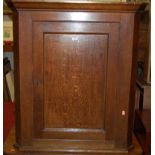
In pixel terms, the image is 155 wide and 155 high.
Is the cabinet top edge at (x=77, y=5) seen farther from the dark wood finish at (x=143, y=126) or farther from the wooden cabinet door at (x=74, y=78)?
the dark wood finish at (x=143, y=126)

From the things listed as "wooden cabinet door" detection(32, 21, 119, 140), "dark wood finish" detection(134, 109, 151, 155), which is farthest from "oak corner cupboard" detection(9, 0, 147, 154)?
"dark wood finish" detection(134, 109, 151, 155)

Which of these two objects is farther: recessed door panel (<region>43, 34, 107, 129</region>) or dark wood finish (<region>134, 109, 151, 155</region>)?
dark wood finish (<region>134, 109, 151, 155</region>)

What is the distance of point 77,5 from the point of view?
3.67 feet

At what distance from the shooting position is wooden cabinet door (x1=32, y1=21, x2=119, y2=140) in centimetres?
116

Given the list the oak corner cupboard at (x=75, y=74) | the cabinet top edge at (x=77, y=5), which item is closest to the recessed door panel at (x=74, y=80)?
the oak corner cupboard at (x=75, y=74)

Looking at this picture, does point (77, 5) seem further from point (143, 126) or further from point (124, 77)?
point (143, 126)

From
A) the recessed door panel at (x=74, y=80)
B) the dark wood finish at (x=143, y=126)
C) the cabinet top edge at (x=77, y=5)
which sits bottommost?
the dark wood finish at (x=143, y=126)

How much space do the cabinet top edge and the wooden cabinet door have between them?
0.07 m

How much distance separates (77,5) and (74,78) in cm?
32

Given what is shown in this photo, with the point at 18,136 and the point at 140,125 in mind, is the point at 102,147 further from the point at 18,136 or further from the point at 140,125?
the point at 140,125

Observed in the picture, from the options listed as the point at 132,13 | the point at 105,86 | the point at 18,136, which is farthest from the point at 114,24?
the point at 18,136

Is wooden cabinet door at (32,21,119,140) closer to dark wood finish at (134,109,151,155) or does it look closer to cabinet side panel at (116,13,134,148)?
cabinet side panel at (116,13,134,148)

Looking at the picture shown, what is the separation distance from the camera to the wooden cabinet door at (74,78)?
1163 millimetres

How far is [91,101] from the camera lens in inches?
48.7
